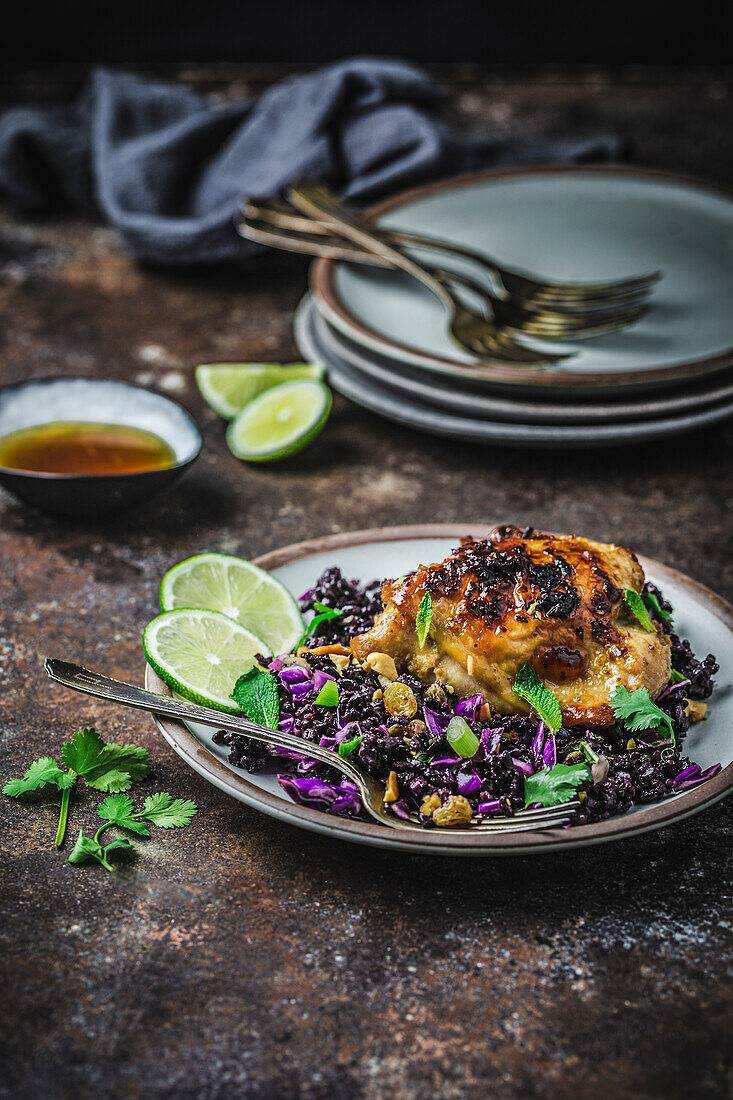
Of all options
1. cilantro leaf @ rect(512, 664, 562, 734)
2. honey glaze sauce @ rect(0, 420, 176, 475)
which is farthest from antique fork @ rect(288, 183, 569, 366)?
cilantro leaf @ rect(512, 664, 562, 734)

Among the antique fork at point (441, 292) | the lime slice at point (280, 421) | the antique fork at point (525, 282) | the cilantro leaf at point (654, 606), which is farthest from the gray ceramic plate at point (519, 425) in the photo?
the cilantro leaf at point (654, 606)

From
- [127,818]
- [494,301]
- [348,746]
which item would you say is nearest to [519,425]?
[494,301]

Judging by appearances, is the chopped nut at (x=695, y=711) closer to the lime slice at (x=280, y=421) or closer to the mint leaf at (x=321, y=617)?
the mint leaf at (x=321, y=617)

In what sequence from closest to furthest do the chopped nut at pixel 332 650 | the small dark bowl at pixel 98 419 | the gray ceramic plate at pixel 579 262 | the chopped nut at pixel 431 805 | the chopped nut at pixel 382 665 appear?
1. the chopped nut at pixel 431 805
2. the chopped nut at pixel 382 665
3. the chopped nut at pixel 332 650
4. the small dark bowl at pixel 98 419
5. the gray ceramic plate at pixel 579 262

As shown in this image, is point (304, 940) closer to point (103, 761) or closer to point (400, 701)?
Answer: point (400, 701)


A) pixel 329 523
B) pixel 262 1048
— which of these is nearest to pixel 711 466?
pixel 329 523

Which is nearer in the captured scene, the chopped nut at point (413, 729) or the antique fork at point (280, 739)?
the antique fork at point (280, 739)

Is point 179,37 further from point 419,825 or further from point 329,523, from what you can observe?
point 419,825
